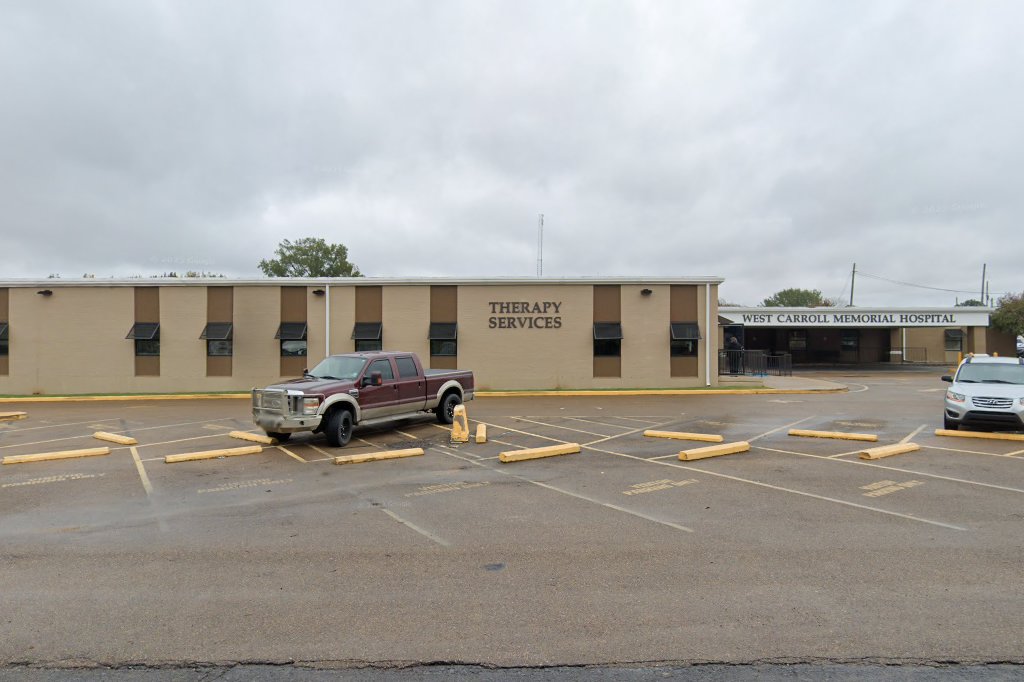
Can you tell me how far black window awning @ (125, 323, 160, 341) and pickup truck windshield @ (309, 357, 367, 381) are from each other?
56.3 ft

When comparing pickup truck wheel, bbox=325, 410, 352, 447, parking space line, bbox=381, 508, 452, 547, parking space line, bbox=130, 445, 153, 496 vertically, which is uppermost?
pickup truck wheel, bbox=325, 410, 352, 447

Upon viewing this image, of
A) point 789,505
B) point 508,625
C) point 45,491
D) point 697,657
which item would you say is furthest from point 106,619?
point 789,505

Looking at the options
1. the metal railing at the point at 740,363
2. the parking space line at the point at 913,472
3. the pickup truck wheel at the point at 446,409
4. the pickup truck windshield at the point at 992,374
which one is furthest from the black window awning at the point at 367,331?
the pickup truck windshield at the point at 992,374

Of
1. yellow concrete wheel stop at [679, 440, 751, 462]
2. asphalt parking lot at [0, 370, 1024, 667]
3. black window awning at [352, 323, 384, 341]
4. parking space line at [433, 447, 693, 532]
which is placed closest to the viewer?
asphalt parking lot at [0, 370, 1024, 667]

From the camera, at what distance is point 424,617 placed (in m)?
4.45

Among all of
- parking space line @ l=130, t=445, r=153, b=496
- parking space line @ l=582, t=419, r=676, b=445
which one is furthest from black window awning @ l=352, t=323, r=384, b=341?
parking space line @ l=582, t=419, r=676, b=445

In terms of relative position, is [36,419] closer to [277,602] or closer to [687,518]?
[277,602]

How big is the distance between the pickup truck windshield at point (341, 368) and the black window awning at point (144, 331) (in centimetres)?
1715

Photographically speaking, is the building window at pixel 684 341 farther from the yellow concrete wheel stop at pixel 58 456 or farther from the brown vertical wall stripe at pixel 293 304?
the yellow concrete wheel stop at pixel 58 456

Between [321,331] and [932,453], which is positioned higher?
[321,331]

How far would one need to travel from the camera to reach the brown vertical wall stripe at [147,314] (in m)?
27.0

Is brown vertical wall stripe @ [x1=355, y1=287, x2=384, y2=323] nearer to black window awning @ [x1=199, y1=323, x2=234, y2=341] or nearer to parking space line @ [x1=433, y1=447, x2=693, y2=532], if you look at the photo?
black window awning @ [x1=199, y1=323, x2=234, y2=341]

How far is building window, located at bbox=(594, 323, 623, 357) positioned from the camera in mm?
26750

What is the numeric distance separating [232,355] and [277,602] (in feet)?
81.1
